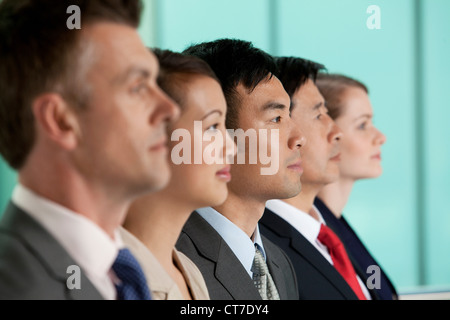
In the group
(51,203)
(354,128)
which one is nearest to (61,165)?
(51,203)

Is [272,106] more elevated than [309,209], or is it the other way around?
[272,106]

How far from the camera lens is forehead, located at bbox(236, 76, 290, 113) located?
1268 mm

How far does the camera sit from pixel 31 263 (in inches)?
28.6

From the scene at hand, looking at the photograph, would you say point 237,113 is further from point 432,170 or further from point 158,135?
point 432,170

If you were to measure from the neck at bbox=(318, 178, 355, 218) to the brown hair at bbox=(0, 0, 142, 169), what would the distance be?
135 cm

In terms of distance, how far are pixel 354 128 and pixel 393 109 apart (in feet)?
4.36

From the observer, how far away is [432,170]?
332 centimetres

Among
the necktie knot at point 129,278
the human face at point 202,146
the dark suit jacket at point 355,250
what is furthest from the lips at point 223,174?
the dark suit jacket at point 355,250

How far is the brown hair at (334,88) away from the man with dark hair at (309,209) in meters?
0.27

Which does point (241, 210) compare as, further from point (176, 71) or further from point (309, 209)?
point (309, 209)

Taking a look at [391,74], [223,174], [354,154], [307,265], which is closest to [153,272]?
[223,174]

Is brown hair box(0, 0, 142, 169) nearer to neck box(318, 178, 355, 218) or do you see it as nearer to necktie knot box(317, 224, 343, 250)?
necktie knot box(317, 224, 343, 250)

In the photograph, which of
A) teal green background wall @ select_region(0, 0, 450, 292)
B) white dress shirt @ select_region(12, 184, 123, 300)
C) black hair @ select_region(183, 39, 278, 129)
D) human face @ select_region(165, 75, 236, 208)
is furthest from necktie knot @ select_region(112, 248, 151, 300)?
teal green background wall @ select_region(0, 0, 450, 292)

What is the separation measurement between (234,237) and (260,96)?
274mm
